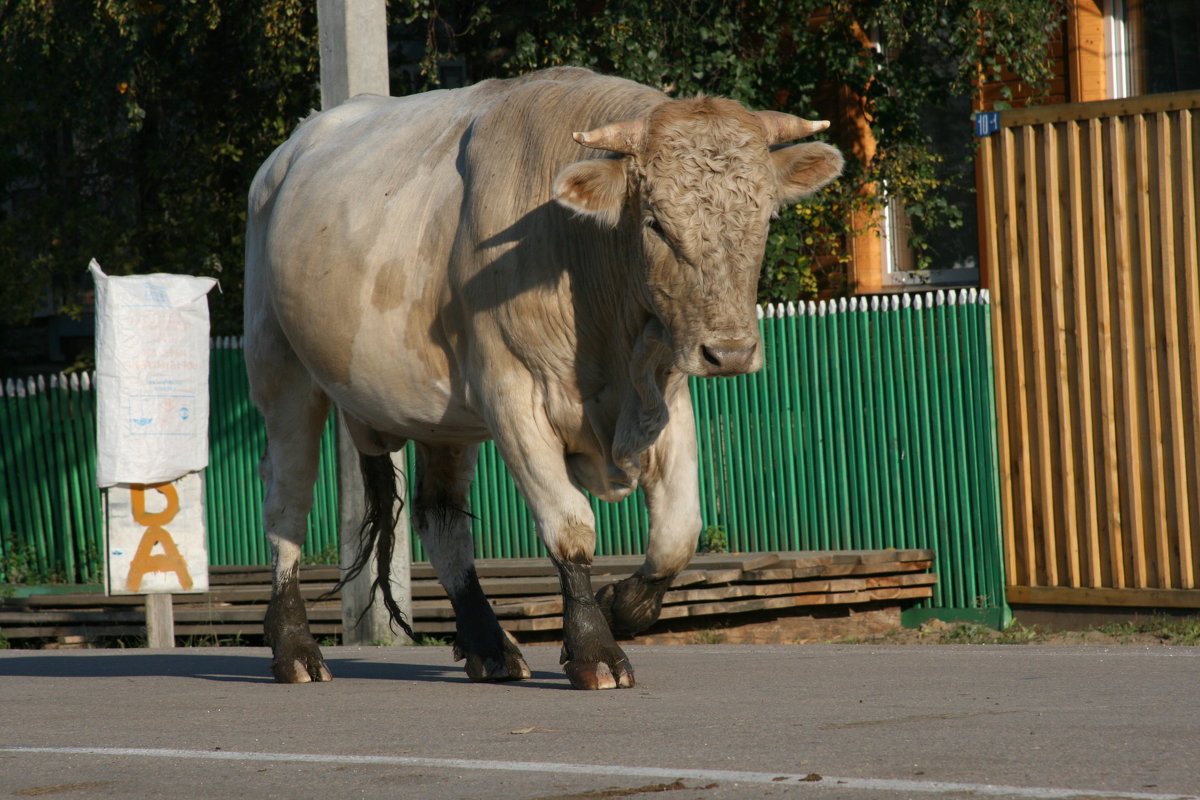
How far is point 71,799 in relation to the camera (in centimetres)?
397

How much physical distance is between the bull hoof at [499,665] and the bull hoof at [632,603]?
69 centimetres

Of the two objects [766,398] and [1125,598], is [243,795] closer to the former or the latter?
[1125,598]

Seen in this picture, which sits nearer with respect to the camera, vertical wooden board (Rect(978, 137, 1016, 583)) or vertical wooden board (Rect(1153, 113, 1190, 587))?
vertical wooden board (Rect(1153, 113, 1190, 587))

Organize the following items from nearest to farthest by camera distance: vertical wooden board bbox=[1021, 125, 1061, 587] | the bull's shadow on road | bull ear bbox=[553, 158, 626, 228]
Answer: bull ear bbox=[553, 158, 626, 228] < the bull's shadow on road < vertical wooden board bbox=[1021, 125, 1061, 587]

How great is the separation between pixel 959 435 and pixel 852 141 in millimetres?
5627

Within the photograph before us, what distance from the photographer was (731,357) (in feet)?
16.8

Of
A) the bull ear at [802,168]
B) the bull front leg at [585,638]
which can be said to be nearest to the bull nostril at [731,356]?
the bull ear at [802,168]

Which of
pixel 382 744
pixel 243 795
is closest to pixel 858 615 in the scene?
pixel 382 744

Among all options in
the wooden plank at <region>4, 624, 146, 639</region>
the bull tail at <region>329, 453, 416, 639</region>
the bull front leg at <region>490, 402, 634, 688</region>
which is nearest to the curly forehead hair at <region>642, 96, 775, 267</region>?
the bull front leg at <region>490, 402, 634, 688</region>

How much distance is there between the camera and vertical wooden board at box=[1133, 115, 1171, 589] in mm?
10242

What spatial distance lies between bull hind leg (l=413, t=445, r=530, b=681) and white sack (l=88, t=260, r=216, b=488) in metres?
3.67

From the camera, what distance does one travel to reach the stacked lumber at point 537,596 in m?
10.5

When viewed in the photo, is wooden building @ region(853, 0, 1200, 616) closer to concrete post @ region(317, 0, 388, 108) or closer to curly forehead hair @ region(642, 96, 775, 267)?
concrete post @ region(317, 0, 388, 108)

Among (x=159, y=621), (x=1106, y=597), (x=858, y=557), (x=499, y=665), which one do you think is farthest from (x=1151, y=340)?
(x=159, y=621)
